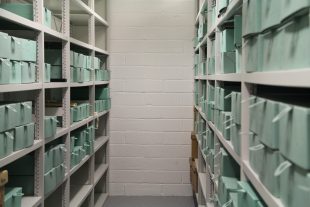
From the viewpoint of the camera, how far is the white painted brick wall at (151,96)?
17.5 feet

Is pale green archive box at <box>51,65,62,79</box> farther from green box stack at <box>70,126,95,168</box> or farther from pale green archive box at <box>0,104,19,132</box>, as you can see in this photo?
pale green archive box at <box>0,104,19,132</box>

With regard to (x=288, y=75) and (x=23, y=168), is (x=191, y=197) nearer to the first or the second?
(x=23, y=168)

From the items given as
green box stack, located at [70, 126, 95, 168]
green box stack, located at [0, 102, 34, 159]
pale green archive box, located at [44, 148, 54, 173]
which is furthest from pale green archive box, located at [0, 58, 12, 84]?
green box stack, located at [70, 126, 95, 168]

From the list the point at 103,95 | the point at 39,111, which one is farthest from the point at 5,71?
the point at 103,95

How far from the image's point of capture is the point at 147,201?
517 cm

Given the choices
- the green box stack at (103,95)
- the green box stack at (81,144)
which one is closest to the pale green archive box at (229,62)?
the green box stack at (81,144)

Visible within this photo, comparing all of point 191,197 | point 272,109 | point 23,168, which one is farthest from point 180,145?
point 272,109

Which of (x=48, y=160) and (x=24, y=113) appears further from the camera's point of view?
(x=48, y=160)

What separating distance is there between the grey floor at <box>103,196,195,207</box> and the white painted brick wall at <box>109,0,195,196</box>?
128 mm

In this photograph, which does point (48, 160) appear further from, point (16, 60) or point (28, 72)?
point (16, 60)

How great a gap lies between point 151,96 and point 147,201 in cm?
147

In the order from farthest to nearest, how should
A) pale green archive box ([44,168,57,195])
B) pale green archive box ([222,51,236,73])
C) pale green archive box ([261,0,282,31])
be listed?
pale green archive box ([44,168,57,195]) → pale green archive box ([222,51,236,73]) → pale green archive box ([261,0,282,31])

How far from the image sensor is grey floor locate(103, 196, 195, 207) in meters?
5.00

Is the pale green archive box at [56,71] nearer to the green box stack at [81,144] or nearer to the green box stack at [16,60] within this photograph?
the green box stack at [81,144]
